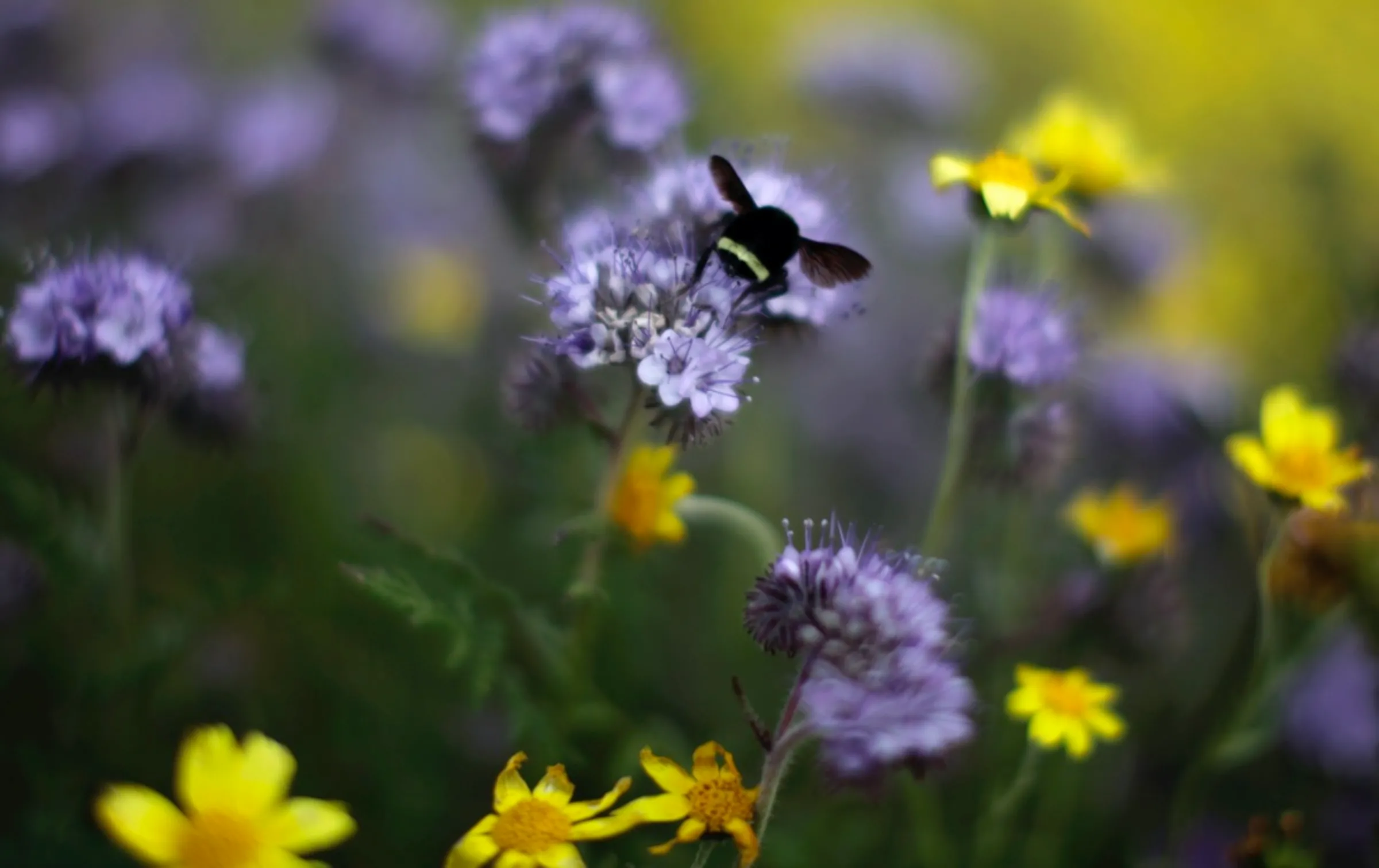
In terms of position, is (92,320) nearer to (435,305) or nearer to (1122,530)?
(1122,530)

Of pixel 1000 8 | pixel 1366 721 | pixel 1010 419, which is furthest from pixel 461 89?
pixel 1000 8

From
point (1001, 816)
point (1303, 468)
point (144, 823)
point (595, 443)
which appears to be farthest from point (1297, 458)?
point (144, 823)

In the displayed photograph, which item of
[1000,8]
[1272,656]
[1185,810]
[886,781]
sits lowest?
[886,781]

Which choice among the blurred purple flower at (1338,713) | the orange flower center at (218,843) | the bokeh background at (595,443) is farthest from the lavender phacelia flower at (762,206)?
the blurred purple flower at (1338,713)

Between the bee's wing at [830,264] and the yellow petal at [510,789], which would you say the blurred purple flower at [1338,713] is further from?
the yellow petal at [510,789]

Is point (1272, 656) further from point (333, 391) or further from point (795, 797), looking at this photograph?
point (333, 391)

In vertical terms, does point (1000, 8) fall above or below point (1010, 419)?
above
